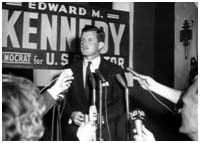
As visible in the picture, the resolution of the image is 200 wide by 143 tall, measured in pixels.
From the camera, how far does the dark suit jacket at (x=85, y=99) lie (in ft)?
5.00

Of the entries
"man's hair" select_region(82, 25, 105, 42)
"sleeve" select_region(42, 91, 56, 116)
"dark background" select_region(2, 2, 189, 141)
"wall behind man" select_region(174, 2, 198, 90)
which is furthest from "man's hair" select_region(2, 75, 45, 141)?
"wall behind man" select_region(174, 2, 198, 90)

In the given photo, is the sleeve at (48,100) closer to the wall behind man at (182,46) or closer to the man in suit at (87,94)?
the man in suit at (87,94)

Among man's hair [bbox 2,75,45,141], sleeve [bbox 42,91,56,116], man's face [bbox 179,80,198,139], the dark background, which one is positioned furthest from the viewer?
the dark background

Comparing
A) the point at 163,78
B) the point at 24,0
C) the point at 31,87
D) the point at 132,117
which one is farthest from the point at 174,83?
the point at 31,87

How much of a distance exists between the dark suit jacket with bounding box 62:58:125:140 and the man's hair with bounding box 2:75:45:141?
2.62ft

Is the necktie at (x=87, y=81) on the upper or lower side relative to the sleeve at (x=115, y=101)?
upper

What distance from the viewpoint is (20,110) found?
67 cm

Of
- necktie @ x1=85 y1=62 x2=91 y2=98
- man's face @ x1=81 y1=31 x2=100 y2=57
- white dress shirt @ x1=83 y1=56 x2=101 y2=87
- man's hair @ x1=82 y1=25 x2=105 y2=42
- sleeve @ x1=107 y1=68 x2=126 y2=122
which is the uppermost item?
man's hair @ x1=82 y1=25 x2=105 y2=42

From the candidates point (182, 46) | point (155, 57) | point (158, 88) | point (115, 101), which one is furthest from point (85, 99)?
point (182, 46)

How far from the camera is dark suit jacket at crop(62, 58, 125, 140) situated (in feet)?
5.00

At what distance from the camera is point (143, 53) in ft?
6.11

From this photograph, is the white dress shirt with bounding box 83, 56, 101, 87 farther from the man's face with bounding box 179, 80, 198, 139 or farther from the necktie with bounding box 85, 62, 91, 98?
the man's face with bounding box 179, 80, 198, 139

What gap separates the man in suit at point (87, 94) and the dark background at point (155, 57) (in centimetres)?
21

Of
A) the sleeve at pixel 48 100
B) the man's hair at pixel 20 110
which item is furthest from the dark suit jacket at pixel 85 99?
the man's hair at pixel 20 110
